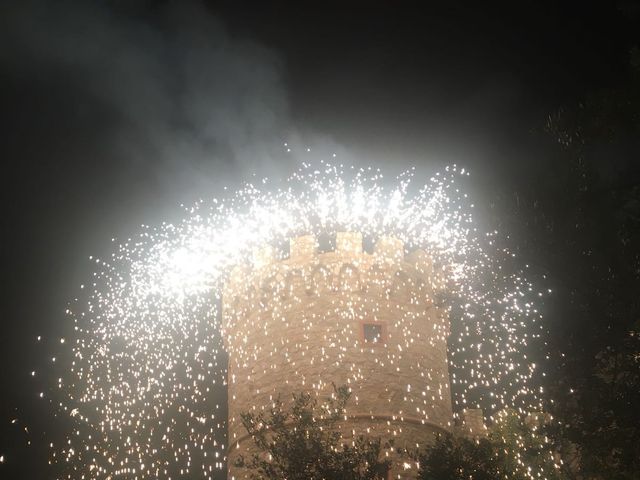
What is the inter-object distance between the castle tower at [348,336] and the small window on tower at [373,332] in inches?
0.9

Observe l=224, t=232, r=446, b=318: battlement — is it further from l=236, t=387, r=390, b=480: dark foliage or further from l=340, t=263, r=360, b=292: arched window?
l=236, t=387, r=390, b=480: dark foliage

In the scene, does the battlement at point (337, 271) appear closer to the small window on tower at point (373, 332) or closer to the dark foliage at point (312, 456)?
the small window on tower at point (373, 332)

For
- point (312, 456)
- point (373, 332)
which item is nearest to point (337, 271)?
point (373, 332)

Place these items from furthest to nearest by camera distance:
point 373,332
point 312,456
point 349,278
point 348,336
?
point 349,278 → point 373,332 → point 348,336 → point 312,456

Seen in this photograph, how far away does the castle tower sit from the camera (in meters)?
16.0

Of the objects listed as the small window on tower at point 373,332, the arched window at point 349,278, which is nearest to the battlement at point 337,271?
the arched window at point 349,278

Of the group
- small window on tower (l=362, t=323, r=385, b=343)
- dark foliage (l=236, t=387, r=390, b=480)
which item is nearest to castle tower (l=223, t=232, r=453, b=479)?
small window on tower (l=362, t=323, r=385, b=343)

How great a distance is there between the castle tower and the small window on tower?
0.02m

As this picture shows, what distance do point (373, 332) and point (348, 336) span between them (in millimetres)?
645

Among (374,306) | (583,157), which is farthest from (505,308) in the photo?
(374,306)

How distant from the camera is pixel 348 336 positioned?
16516 millimetres

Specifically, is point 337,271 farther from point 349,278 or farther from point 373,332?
point 373,332

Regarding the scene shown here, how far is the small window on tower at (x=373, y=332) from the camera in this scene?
1666cm

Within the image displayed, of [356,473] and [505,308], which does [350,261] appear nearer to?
[505,308]
